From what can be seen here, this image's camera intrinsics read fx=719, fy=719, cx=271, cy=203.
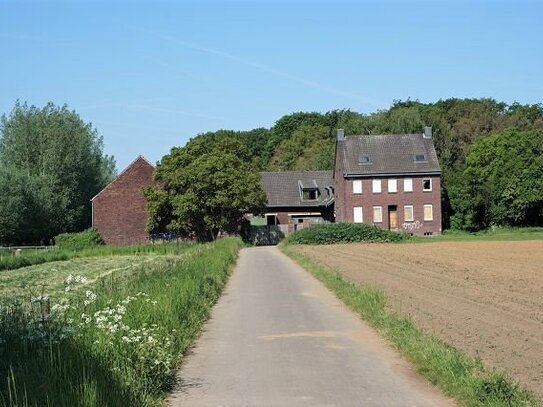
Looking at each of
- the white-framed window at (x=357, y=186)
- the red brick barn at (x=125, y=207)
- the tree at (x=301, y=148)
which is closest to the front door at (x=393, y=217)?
the white-framed window at (x=357, y=186)

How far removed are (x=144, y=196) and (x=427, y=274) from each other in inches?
1760

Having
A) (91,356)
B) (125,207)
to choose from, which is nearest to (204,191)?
(125,207)

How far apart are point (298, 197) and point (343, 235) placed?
1896 cm

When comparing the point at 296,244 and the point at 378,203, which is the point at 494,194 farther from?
the point at 296,244

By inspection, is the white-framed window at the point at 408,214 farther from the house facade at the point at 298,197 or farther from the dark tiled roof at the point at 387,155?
the house facade at the point at 298,197

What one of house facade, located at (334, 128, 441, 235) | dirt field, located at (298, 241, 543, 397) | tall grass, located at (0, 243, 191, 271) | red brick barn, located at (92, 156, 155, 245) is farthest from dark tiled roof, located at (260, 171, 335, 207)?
dirt field, located at (298, 241, 543, 397)

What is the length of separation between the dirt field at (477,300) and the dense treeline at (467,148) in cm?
3878

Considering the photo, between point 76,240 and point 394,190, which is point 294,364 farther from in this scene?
point 394,190

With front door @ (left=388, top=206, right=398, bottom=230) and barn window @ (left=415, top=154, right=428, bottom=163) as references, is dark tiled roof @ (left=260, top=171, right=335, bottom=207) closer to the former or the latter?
front door @ (left=388, top=206, right=398, bottom=230)

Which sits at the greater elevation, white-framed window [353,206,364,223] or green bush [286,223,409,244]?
white-framed window [353,206,364,223]

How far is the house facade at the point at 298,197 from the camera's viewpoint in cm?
8100

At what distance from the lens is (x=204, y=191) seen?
211 feet

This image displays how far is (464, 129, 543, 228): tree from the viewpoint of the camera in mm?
72938

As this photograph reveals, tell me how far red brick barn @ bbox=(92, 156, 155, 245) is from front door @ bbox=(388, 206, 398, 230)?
24718 millimetres
